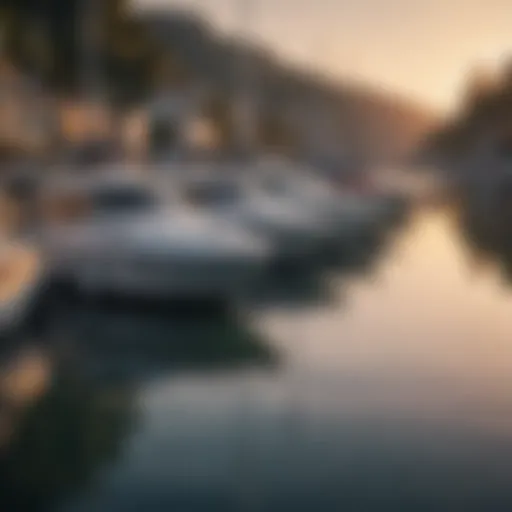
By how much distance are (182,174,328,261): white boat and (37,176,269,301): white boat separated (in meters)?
0.02

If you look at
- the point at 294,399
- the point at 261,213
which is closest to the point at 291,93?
the point at 261,213

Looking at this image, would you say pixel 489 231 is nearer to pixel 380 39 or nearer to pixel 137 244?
pixel 380 39

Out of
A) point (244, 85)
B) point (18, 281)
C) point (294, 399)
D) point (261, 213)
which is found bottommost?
point (294, 399)

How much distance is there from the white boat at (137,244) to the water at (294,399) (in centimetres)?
6

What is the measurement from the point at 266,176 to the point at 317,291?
22 cm

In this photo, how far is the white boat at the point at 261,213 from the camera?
1474 mm

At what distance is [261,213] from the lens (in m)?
1.48

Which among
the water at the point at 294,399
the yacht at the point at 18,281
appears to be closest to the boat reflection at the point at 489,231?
the water at the point at 294,399

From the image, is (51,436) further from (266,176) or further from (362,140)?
(362,140)

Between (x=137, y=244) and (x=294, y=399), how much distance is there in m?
0.38

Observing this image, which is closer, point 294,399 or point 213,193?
point 294,399

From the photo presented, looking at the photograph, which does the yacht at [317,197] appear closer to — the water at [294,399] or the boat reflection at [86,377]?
the water at [294,399]

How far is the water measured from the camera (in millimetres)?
1304

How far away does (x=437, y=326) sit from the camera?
4.68ft
